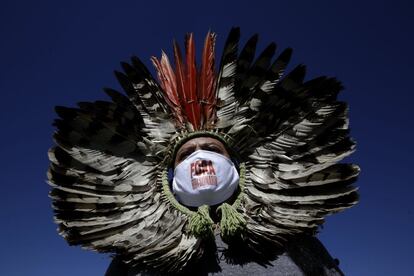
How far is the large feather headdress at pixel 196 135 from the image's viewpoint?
2.80 metres

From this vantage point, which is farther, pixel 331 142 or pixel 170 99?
pixel 170 99

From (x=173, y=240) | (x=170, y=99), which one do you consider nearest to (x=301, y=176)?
Result: (x=173, y=240)

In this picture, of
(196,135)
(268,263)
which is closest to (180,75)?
(196,135)

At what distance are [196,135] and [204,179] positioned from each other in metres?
0.42

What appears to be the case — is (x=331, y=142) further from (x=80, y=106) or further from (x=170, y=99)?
(x=80, y=106)

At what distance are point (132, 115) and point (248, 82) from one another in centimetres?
94

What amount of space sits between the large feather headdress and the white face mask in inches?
3.5

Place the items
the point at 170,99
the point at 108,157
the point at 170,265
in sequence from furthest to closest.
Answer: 1. the point at 170,99
2. the point at 108,157
3. the point at 170,265

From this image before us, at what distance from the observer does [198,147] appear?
3139 millimetres

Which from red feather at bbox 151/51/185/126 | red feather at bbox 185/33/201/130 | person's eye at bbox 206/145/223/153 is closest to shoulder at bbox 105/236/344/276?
person's eye at bbox 206/145/223/153

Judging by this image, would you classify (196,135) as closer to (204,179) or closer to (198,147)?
(198,147)

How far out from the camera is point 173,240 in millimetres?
2766

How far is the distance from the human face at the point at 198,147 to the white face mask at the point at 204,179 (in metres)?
0.07

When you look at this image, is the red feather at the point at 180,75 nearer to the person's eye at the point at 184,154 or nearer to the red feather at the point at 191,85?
the red feather at the point at 191,85
